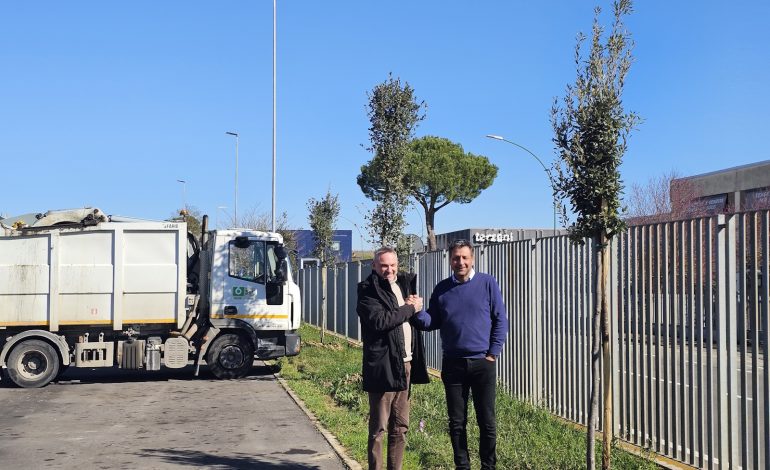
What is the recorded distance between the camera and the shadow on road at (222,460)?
8.53 metres

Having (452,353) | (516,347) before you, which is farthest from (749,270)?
(516,347)

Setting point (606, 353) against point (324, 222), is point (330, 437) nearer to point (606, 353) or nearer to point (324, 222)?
point (606, 353)

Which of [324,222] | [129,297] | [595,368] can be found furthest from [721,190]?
[595,368]

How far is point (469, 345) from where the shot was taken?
22.9 feet

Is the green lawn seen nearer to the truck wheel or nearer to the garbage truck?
the truck wheel

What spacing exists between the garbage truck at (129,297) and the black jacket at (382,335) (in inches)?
394

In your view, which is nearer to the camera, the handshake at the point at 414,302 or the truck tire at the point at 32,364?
the handshake at the point at 414,302

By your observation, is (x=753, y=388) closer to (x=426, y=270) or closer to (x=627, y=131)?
(x=627, y=131)

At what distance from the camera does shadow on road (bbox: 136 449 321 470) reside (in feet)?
Result: 28.0

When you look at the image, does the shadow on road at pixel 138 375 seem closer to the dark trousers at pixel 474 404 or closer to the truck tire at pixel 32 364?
the truck tire at pixel 32 364

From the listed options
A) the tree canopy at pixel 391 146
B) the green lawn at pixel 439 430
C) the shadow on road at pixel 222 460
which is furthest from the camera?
the tree canopy at pixel 391 146

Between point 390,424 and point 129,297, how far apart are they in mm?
10265

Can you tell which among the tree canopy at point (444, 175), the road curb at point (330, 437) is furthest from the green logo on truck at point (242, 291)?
the tree canopy at point (444, 175)

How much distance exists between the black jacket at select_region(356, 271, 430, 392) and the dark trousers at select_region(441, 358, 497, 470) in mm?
436
